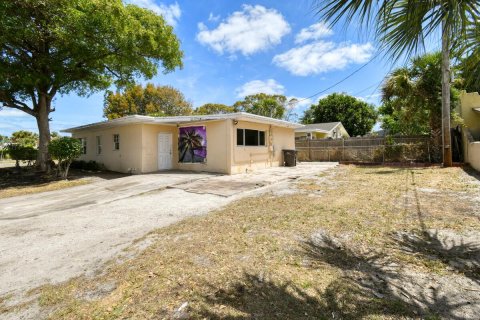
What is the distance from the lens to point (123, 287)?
9.63ft

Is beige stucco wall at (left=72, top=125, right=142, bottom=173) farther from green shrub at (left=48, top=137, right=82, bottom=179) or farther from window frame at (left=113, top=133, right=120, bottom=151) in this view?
green shrub at (left=48, top=137, right=82, bottom=179)

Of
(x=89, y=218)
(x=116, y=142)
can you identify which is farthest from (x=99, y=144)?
(x=89, y=218)

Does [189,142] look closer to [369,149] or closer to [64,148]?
[64,148]

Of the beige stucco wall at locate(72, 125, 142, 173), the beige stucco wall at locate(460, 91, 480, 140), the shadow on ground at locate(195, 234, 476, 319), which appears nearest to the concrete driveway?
the shadow on ground at locate(195, 234, 476, 319)

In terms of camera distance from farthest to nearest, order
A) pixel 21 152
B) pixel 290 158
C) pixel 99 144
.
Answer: pixel 290 158 < pixel 99 144 < pixel 21 152

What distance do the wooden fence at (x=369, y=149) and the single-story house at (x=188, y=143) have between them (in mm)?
5521

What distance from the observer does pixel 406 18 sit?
2.22 m

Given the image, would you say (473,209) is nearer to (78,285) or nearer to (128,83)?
(78,285)

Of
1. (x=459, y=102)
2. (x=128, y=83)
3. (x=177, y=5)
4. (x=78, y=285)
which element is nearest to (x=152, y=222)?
(x=78, y=285)

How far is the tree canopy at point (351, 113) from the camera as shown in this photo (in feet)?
118

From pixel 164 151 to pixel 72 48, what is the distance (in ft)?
20.1

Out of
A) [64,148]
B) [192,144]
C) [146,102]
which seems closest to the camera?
[64,148]

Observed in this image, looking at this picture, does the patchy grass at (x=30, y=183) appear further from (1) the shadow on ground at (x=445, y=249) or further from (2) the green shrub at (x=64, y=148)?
(1) the shadow on ground at (x=445, y=249)

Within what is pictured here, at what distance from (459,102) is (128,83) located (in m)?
19.2
